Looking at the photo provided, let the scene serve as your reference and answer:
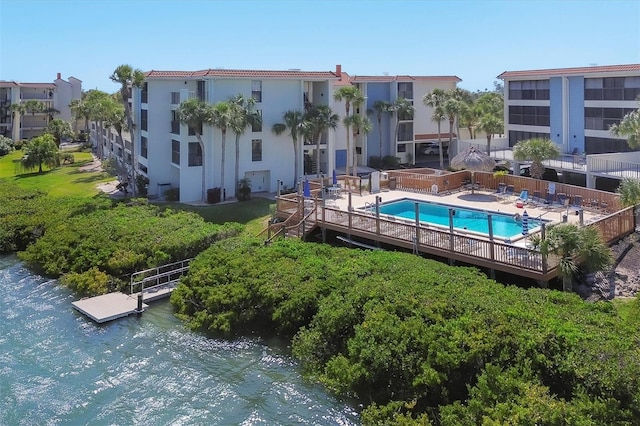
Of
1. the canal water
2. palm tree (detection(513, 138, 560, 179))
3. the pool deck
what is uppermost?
palm tree (detection(513, 138, 560, 179))

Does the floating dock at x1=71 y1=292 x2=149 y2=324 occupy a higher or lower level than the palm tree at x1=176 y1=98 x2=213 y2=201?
lower

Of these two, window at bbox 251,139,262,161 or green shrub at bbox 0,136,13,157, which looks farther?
green shrub at bbox 0,136,13,157

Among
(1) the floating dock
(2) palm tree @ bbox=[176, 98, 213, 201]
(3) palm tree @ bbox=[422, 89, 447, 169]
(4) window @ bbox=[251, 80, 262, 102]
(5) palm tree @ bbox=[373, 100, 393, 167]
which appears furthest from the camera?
(5) palm tree @ bbox=[373, 100, 393, 167]

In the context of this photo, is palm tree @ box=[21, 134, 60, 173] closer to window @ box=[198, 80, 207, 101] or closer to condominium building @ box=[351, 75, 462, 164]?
window @ box=[198, 80, 207, 101]

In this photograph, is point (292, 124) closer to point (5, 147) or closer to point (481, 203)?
point (481, 203)

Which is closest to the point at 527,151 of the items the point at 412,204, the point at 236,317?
the point at 412,204

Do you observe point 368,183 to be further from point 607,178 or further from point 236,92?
point 607,178

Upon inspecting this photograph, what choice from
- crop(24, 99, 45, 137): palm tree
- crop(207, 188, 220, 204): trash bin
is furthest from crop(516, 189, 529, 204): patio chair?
crop(24, 99, 45, 137): palm tree

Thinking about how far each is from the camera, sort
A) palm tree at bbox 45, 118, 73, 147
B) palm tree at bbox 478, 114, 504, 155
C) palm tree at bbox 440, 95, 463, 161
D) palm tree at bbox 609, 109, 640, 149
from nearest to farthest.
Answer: palm tree at bbox 609, 109, 640, 149, palm tree at bbox 478, 114, 504, 155, palm tree at bbox 440, 95, 463, 161, palm tree at bbox 45, 118, 73, 147
